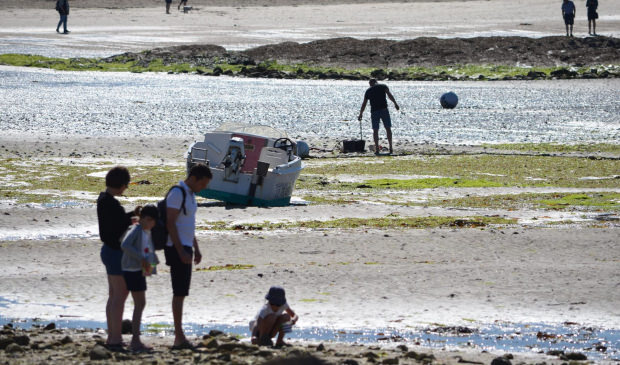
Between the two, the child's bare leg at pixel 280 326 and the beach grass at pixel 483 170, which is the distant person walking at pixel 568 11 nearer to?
the beach grass at pixel 483 170

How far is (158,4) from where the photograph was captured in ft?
290

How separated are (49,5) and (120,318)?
82.2 m

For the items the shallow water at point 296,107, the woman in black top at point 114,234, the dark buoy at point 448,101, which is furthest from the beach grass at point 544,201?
the dark buoy at point 448,101

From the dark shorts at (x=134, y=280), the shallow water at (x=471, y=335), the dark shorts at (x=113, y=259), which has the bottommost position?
the shallow water at (x=471, y=335)

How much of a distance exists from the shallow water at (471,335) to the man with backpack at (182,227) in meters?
1.21

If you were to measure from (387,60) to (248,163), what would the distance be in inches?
1392

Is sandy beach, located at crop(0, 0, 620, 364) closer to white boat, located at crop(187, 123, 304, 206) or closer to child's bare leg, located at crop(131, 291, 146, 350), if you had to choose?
child's bare leg, located at crop(131, 291, 146, 350)

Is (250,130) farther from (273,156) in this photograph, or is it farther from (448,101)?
(448,101)

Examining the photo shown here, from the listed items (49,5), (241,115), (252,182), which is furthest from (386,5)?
(252,182)

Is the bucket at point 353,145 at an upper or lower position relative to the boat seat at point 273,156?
lower

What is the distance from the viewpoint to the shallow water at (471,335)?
9.95 meters

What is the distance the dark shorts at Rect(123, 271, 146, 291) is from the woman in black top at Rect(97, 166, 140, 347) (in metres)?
0.14

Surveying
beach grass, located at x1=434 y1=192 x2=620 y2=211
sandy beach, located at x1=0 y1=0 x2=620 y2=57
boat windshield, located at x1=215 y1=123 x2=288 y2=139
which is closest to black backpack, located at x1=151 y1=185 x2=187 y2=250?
beach grass, located at x1=434 y1=192 x2=620 y2=211

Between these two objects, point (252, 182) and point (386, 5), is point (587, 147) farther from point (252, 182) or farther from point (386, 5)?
point (386, 5)
